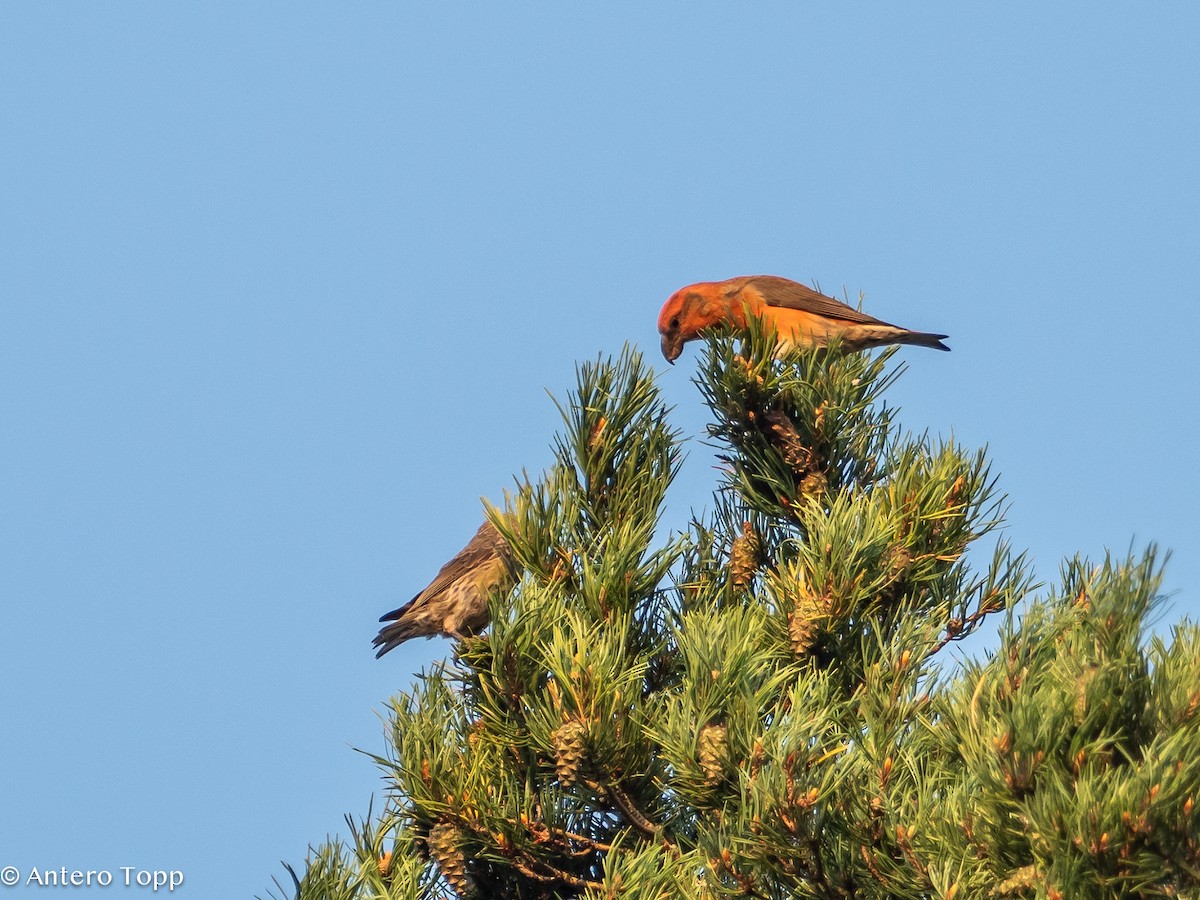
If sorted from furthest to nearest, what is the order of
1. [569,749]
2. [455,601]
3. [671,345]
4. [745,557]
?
[671,345] < [455,601] < [745,557] < [569,749]

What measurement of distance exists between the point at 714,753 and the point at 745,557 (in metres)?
1.02

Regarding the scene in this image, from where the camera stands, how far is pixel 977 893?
2604 mm

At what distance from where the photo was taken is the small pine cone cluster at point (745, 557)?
398 cm

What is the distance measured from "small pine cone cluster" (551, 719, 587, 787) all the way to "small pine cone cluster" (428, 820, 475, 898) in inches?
14.2

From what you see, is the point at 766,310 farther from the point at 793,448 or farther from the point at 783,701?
the point at 783,701

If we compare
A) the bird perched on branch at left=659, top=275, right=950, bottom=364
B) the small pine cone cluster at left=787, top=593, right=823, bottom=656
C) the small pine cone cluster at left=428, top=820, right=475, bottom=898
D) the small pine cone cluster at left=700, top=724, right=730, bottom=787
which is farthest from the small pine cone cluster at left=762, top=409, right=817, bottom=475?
the bird perched on branch at left=659, top=275, right=950, bottom=364

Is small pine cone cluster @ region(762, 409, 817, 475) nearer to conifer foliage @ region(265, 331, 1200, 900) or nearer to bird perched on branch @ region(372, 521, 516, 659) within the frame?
conifer foliage @ region(265, 331, 1200, 900)

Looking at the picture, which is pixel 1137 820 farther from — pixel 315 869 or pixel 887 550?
pixel 315 869

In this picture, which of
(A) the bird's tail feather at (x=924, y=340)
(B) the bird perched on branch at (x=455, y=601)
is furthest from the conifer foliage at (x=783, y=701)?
(A) the bird's tail feather at (x=924, y=340)

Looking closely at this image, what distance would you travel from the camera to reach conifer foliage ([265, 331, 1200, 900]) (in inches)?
96.3

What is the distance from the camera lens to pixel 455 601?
600 cm

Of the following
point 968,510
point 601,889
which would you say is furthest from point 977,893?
point 968,510

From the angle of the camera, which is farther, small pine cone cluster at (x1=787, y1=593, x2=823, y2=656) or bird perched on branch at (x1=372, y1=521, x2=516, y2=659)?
bird perched on branch at (x1=372, y1=521, x2=516, y2=659)

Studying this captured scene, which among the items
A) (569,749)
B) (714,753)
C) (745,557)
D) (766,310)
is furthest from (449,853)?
(766,310)
